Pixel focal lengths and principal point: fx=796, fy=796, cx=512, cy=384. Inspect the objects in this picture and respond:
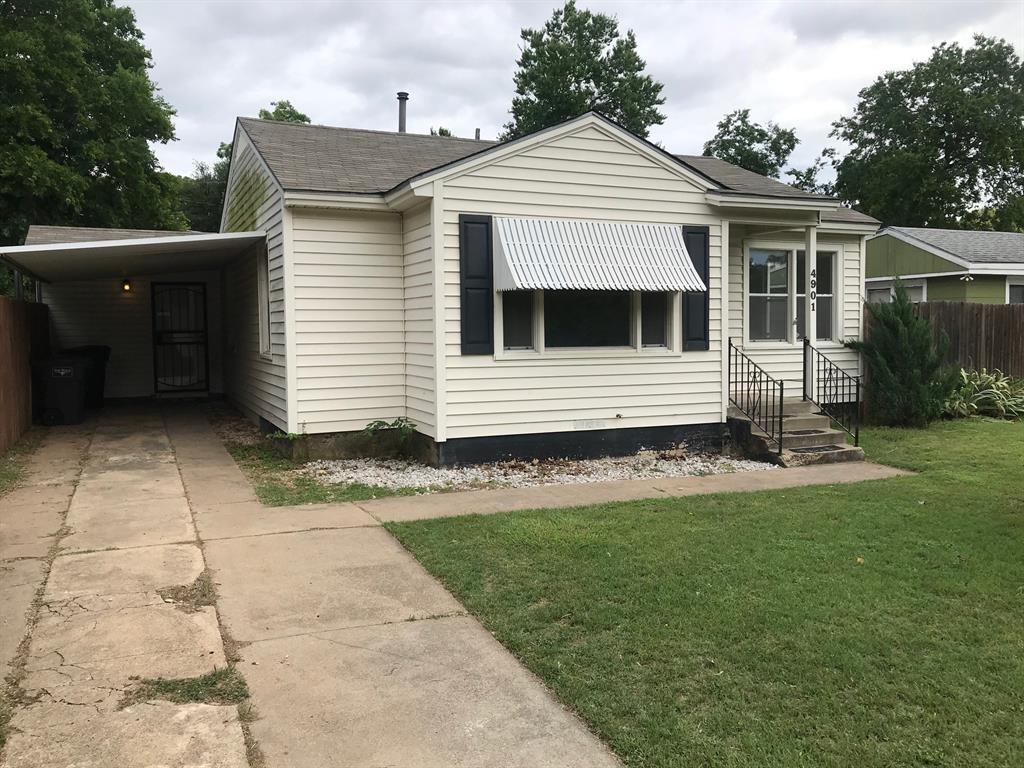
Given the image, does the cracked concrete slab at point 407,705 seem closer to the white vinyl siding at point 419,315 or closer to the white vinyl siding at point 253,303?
the white vinyl siding at point 419,315

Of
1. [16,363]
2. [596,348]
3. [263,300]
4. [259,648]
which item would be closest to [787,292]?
[596,348]

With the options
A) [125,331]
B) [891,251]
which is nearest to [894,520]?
[125,331]

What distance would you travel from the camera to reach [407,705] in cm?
343

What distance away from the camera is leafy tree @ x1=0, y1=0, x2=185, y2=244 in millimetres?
19969

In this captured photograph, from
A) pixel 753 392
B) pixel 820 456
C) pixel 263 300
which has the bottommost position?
pixel 820 456

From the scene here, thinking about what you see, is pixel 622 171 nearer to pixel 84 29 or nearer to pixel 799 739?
pixel 799 739

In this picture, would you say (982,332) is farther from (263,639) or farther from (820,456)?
(263,639)

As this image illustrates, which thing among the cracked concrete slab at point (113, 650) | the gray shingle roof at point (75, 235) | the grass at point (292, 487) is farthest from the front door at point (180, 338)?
the cracked concrete slab at point (113, 650)

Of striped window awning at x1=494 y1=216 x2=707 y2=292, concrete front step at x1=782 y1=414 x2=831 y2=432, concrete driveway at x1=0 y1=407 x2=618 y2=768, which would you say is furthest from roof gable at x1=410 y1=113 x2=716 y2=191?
concrete driveway at x1=0 y1=407 x2=618 y2=768

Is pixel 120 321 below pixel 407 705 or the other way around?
the other way around

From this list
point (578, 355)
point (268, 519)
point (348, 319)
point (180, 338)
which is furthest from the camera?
point (180, 338)

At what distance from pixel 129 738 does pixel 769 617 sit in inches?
123

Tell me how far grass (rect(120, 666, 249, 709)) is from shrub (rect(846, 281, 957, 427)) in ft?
34.2

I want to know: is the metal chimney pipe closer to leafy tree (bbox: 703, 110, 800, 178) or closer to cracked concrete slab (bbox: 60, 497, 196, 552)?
cracked concrete slab (bbox: 60, 497, 196, 552)
